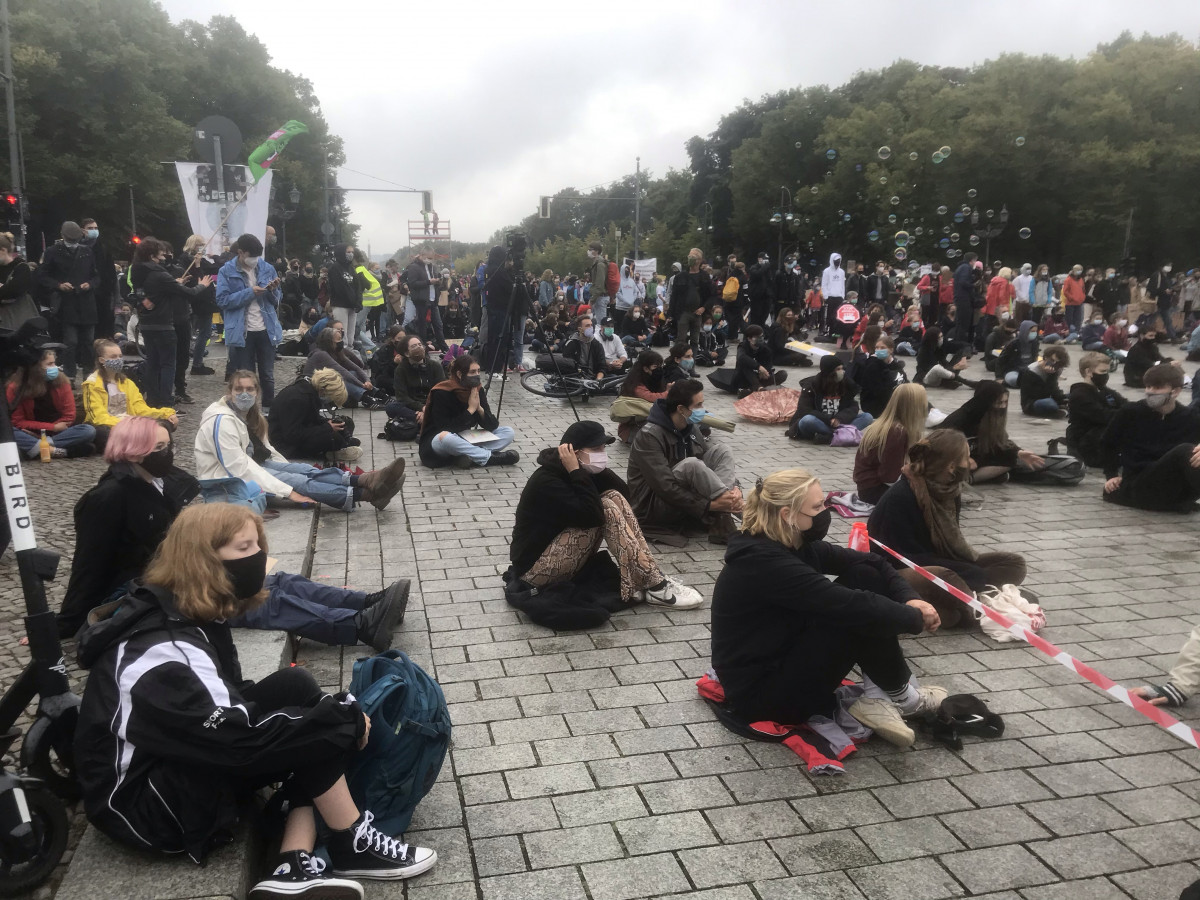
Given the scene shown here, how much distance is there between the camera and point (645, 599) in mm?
6109

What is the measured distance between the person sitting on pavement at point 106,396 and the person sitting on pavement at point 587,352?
665cm

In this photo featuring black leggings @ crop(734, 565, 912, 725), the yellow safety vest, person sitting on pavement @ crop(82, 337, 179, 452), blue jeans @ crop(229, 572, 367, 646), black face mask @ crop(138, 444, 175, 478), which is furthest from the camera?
the yellow safety vest

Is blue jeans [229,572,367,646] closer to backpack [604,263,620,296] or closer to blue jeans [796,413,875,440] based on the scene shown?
blue jeans [796,413,875,440]

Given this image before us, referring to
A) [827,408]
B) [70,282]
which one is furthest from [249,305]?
[827,408]

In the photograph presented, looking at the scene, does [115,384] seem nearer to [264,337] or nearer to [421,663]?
[264,337]

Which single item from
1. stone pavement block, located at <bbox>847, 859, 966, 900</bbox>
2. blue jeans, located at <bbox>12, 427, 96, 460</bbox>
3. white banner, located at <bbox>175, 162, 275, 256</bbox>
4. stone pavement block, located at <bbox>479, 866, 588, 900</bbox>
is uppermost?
white banner, located at <bbox>175, 162, 275, 256</bbox>

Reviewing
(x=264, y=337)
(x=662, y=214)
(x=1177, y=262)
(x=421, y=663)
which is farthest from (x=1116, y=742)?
(x=662, y=214)

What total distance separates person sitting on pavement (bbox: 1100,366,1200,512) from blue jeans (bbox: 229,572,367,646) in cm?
672

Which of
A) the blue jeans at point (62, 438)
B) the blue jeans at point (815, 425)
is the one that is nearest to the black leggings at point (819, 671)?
the blue jeans at point (815, 425)

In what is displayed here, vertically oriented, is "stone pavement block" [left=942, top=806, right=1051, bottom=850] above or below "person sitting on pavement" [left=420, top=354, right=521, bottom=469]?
below

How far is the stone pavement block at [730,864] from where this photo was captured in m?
3.42

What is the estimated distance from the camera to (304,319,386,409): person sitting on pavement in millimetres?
12195

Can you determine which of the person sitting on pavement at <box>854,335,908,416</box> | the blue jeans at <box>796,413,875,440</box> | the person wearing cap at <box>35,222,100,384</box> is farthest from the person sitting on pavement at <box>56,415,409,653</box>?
the person sitting on pavement at <box>854,335,908,416</box>

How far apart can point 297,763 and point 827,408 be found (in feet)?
31.0
